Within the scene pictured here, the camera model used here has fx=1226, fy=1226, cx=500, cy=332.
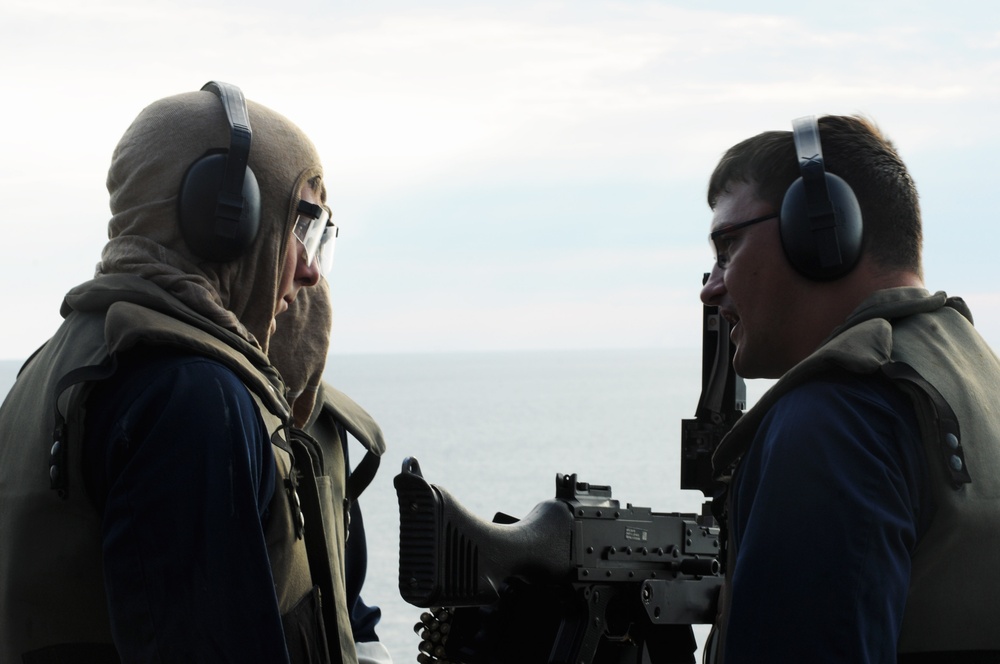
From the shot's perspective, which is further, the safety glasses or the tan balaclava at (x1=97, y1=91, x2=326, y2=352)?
the safety glasses

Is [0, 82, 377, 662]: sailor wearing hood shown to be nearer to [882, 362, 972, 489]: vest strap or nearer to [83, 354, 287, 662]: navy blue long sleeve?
[83, 354, 287, 662]: navy blue long sleeve

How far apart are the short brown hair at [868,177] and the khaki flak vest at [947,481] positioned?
8.0 inches

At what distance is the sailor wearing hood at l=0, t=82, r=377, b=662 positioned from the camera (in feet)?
5.46

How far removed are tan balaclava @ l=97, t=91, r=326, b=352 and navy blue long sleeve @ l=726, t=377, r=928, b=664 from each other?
853 mm

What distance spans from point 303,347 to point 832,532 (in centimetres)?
159

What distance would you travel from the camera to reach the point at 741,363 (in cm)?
208

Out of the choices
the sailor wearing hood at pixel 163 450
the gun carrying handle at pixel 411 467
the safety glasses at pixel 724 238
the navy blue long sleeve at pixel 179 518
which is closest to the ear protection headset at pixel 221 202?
the sailor wearing hood at pixel 163 450

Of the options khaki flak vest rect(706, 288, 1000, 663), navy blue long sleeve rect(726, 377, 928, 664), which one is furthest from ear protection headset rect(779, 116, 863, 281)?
navy blue long sleeve rect(726, 377, 928, 664)

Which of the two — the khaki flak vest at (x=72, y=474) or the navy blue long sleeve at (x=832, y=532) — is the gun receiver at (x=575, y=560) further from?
the navy blue long sleeve at (x=832, y=532)

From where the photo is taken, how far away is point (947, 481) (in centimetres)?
166

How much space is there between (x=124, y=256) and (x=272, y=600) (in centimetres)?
59

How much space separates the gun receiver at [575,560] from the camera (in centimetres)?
243

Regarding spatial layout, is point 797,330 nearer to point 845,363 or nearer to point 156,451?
point 845,363

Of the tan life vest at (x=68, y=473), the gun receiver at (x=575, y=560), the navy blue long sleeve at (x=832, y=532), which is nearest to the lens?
the navy blue long sleeve at (x=832, y=532)
